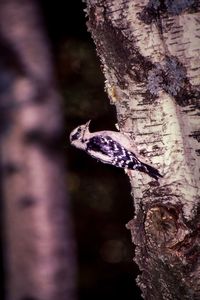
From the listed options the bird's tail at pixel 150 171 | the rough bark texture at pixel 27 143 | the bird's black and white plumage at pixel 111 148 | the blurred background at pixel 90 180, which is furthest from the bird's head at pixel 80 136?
the rough bark texture at pixel 27 143

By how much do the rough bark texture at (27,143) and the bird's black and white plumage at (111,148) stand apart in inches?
26.1

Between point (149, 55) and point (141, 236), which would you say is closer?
point (149, 55)

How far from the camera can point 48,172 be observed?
1.23 metres

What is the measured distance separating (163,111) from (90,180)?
16.1ft

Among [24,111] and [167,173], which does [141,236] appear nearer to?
[167,173]

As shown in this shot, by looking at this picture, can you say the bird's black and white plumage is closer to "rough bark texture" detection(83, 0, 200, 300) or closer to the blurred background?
"rough bark texture" detection(83, 0, 200, 300)

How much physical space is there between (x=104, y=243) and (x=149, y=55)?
19.3 ft

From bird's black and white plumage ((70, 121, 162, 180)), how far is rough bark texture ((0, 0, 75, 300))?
0.66 metres

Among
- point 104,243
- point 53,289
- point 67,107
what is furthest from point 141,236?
point 104,243

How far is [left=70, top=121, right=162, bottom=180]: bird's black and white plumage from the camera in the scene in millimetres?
1924

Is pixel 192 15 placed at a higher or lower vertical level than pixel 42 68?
higher

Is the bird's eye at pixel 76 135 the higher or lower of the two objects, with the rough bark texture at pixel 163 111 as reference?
lower

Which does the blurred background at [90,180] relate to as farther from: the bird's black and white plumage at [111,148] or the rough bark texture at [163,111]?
the rough bark texture at [163,111]

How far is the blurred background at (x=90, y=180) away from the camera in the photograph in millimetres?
5906
